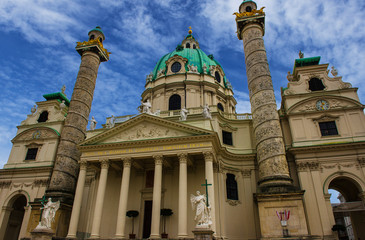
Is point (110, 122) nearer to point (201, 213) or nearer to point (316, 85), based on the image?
point (201, 213)

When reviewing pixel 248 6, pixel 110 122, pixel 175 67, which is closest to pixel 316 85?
pixel 248 6

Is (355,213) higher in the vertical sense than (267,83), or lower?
lower

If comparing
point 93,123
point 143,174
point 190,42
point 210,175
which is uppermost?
point 190,42

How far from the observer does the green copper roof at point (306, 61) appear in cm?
2502

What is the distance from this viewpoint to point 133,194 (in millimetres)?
21969

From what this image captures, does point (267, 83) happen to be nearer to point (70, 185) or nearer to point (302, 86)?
point (302, 86)

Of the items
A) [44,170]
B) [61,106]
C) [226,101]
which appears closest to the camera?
[44,170]

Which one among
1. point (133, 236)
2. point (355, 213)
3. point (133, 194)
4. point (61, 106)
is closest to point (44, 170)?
point (61, 106)

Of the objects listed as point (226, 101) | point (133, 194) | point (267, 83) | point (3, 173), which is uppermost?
point (226, 101)

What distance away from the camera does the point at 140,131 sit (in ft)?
68.2

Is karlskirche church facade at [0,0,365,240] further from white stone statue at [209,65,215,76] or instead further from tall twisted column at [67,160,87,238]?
white stone statue at [209,65,215,76]

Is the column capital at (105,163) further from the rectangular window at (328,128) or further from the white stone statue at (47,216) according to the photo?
the rectangular window at (328,128)

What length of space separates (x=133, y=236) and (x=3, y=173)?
1434cm

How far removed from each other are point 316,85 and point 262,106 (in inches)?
262
